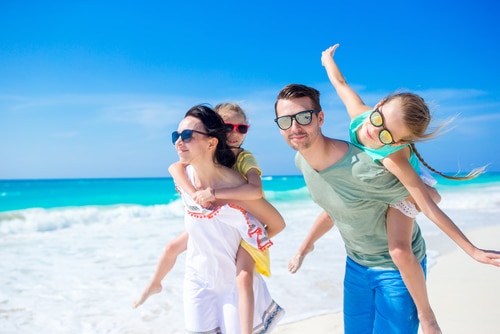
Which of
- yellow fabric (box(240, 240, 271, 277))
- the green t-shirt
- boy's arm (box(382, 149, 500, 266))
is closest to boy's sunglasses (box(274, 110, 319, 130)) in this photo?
the green t-shirt

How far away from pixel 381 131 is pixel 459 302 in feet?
11.6

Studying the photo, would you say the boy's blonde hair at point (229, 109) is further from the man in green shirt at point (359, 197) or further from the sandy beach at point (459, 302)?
the sandy beach at point (459, 302)

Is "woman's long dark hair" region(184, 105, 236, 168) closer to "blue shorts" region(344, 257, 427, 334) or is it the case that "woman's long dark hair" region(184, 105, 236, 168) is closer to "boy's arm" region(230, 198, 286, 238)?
"boy's arm" region(230, 198, 286, 238)

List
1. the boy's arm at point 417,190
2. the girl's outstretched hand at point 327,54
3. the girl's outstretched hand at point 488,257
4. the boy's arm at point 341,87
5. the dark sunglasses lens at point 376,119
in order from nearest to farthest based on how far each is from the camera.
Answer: the girl's outstretched hand at point 488,257
the boy's arm at point 417,190
the dark sunglasses lens at point 376,119
the boy's arm at point 341,87
the girl's outstretched hand at point 327,54

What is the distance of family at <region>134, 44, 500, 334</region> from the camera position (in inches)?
100

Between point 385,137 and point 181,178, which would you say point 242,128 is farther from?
point 385,137

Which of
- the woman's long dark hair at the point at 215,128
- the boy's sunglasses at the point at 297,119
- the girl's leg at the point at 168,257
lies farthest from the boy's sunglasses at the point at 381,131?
the girl's leg at the point at 168,257

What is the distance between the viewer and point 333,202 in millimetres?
2771

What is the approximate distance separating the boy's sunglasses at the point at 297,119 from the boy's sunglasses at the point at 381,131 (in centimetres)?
36

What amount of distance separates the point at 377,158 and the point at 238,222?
0.92 metres

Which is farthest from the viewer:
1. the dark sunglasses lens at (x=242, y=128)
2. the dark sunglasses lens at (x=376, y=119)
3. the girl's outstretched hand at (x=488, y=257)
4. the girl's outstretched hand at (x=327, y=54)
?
the dark sunglasses lens at (x=242, y=128)

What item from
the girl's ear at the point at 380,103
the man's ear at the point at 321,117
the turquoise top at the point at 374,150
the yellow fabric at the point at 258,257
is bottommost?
the yellow fabric at the point at 258,257

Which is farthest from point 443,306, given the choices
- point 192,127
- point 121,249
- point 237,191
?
point 121,249

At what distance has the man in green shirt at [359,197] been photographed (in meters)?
2.62
